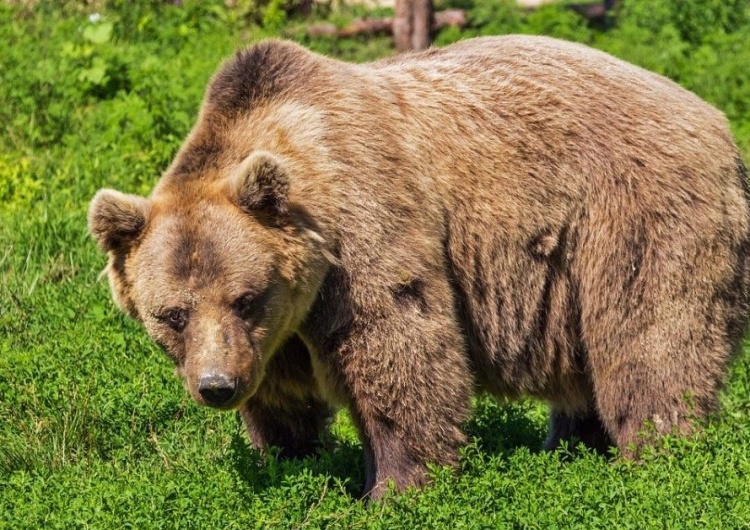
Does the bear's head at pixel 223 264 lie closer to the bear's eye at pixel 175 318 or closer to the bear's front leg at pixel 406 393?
the bear's eye at pixel 175 318

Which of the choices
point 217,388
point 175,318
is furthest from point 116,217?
point 217,388

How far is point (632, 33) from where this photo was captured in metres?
14.5

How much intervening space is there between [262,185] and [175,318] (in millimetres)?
694

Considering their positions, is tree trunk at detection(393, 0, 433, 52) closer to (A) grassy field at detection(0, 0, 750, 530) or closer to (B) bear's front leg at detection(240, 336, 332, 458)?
(A) grassy field at detection(0, 0, 750, 530)

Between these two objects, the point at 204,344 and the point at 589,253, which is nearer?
the point at 204,344

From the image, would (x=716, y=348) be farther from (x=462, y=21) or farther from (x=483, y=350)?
(x=462, y=21)

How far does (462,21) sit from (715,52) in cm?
280

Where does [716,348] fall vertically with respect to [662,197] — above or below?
below

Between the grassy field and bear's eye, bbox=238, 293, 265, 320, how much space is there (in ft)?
2.65

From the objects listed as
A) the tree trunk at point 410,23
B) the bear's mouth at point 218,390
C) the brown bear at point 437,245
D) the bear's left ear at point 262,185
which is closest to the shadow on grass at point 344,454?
the brown bear at point 437,245

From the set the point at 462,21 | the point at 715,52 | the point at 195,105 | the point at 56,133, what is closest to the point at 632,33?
the point at 715,52

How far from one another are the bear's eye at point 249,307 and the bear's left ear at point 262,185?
38 cm

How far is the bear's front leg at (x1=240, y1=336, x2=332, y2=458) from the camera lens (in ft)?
20.3

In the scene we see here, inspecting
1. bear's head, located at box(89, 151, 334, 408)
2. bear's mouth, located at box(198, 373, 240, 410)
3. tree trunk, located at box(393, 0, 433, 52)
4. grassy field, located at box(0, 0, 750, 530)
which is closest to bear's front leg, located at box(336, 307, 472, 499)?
grassy field, located at box(0, 0, 750, 530)
